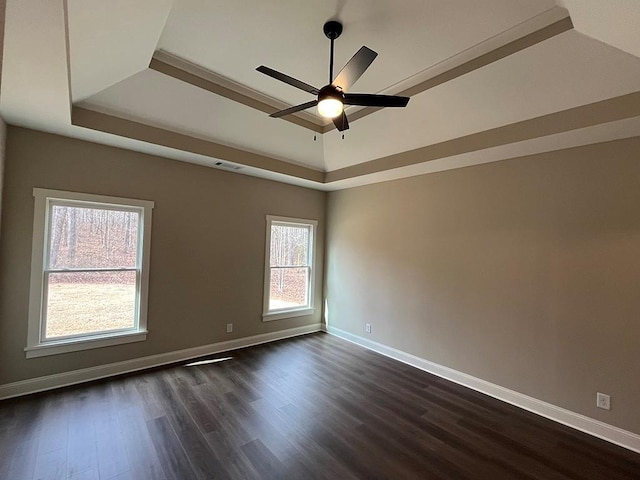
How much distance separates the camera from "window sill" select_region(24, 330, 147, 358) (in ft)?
10.4

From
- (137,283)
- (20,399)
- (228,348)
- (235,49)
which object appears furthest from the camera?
(228,348)

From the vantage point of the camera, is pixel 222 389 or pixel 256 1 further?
pixel 222 389

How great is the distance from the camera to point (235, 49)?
277 centimetres

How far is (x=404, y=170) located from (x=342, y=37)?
6.61 feet

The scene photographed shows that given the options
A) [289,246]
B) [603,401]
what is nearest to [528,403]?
[603,401]

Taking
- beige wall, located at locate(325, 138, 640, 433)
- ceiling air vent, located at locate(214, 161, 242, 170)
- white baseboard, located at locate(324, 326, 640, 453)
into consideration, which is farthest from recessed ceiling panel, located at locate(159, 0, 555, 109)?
white baseboard, located at locate(324, 326, 640, 453)

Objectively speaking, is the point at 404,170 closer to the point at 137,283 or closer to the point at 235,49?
the point at 235,49

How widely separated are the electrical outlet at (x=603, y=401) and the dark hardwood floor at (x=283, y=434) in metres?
0.29

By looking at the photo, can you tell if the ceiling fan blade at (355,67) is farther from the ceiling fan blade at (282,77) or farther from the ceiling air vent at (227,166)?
the ceiling air vent at (227,166)

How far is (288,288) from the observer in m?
5.36

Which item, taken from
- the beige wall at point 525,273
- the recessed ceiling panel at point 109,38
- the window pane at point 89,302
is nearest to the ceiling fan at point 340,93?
the recessed ceiling panel at point 109,38

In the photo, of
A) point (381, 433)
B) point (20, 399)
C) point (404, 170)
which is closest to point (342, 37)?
point (404, 170)

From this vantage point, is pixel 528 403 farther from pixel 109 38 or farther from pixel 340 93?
pixel 109 38

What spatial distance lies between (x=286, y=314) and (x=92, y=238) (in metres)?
2.93
